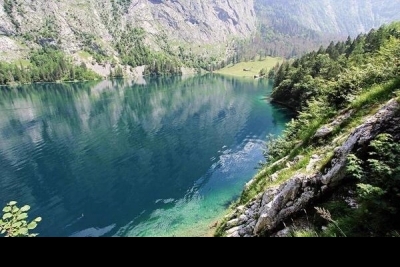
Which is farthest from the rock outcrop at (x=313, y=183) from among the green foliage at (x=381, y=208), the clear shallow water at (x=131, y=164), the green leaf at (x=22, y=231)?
the clear shallow water at (x=131, y=164)

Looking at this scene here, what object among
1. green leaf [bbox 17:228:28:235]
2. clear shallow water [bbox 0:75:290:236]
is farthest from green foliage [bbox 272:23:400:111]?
green leaf [bbox 17:228:28:235]

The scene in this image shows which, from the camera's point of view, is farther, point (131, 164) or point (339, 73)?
point (339, 73)

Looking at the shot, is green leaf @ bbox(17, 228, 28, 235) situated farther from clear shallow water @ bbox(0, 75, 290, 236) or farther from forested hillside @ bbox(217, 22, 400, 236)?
clear shallow water @ bbox(0, 75, 290, 236)

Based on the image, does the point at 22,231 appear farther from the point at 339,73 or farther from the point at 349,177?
the point at 339,73

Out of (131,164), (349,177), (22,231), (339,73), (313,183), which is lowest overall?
(131,164)

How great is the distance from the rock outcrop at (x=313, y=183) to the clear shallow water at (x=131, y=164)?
59.5 ft

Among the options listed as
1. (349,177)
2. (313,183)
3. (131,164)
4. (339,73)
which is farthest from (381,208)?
(339,73)

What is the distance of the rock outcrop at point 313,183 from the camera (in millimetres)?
13195

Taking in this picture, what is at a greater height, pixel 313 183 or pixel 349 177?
pixel 349 177

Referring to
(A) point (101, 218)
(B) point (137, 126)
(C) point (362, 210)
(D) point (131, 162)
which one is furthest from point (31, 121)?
(C) point (362, 210)

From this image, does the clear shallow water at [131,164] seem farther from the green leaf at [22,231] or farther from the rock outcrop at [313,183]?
the green leaf at [22,231]

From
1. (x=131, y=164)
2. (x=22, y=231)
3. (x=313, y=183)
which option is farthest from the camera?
(x=131, y=164)

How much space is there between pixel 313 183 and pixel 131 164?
52312 millimetres

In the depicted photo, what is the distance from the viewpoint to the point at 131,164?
62.5 m
